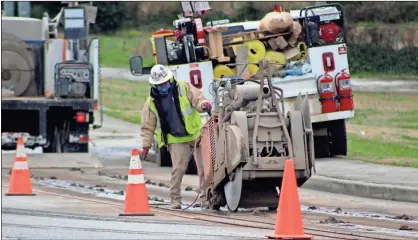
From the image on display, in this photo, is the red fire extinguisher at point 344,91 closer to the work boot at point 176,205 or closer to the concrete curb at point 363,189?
the concrete curb at point 363,189

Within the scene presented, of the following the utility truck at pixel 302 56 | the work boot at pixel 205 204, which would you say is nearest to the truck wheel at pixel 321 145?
the utility truck at pixel 302 56

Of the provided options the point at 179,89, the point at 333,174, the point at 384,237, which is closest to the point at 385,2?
the point at 333,174

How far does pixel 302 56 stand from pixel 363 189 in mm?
4801

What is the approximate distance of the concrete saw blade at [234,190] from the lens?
43.3 feet

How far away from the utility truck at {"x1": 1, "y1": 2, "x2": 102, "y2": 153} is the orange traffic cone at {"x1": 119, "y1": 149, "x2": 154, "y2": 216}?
918 centimetres

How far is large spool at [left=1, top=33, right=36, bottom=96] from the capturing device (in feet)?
75.3

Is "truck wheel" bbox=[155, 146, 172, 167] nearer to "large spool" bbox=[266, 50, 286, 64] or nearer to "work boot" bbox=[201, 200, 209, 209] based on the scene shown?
"large spool" bbox=[266, 50, 286, 64]

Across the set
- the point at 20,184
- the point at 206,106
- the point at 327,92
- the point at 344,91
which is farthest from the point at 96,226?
the point at 344,91

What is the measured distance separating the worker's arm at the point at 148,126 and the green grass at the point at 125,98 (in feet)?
55.9

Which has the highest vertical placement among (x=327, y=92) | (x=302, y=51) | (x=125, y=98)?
(x=125, y=98)

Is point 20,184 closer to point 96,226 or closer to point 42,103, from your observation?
point 96,226

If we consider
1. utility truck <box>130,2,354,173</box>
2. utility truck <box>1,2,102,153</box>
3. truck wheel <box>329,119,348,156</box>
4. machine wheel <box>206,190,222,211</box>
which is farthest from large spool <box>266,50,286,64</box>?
machine wheel <box>206,190,222,211</box>

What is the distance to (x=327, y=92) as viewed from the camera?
19.7 m

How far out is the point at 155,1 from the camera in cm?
4591
